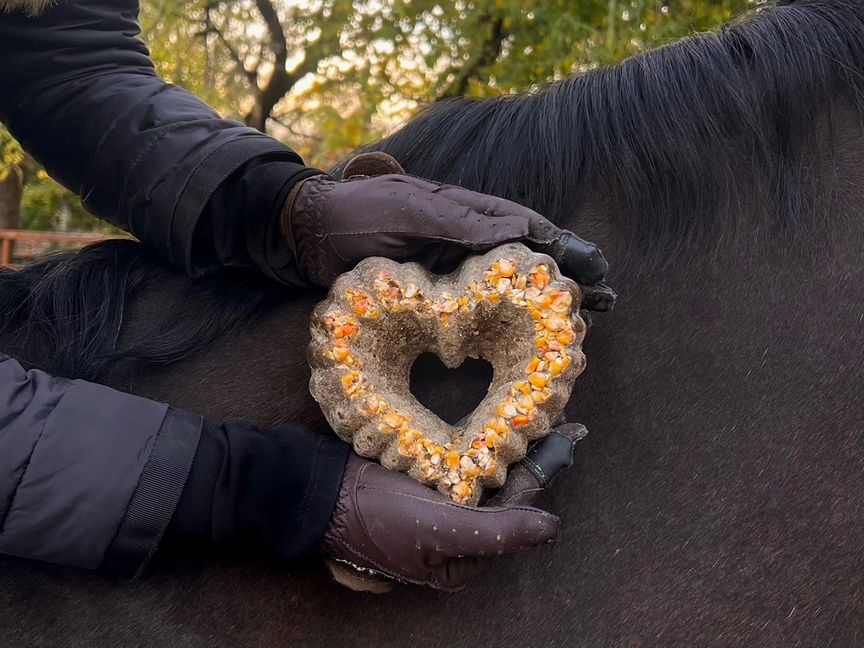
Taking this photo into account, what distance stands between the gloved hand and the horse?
0.40 feet

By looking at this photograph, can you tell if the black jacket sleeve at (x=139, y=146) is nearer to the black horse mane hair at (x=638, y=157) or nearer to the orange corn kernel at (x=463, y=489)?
the black horse mane hair at (x=638, y=157)

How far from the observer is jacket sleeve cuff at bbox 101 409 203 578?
1.05 m

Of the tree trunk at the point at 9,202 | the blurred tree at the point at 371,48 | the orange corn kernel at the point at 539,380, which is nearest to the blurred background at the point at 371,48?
the blurred tree at the point at 371,48

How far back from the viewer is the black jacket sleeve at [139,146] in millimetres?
1240

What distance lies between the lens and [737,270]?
1228 millimetres

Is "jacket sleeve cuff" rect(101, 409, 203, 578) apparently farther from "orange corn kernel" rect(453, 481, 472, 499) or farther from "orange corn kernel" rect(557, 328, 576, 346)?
"orange corn kernel" rect(557, 328, 576, 346)

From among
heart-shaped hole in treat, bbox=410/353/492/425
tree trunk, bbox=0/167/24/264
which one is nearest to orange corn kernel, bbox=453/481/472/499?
heart-shaped hole in treat, bbox=410/353/492/425

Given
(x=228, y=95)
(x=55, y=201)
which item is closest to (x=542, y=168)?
(x=228, y=95)

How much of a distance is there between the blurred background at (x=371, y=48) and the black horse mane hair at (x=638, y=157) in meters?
2.44

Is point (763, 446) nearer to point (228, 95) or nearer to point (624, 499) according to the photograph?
point (624, 499)

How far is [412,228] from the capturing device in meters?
1.15

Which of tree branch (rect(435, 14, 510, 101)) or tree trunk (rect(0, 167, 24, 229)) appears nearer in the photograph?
tree branch (rect(435, 14, 510, 101))

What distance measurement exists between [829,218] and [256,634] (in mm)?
1044

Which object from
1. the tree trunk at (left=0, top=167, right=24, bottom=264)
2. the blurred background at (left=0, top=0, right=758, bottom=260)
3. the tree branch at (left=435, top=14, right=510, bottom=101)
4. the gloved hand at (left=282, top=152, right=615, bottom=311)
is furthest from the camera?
the tree trunk at (left=0, top=167, right=24, bottom=264)
